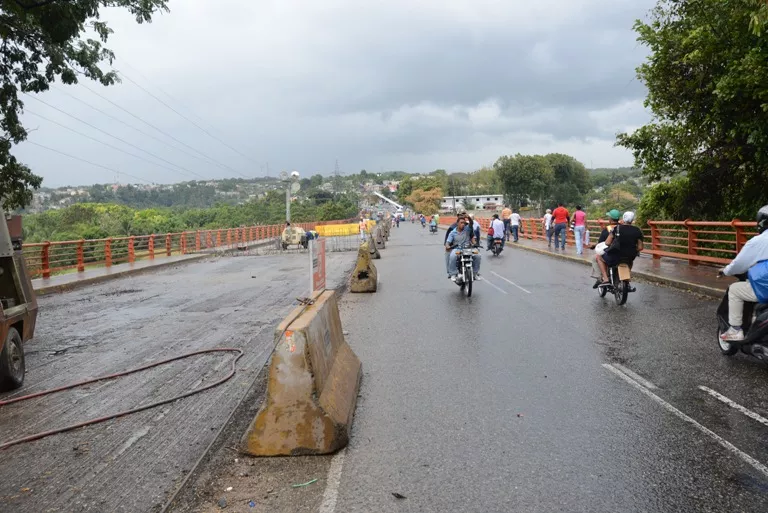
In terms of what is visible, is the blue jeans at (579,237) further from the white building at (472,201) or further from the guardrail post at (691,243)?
the white building at (472,201)

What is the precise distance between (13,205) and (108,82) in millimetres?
3660

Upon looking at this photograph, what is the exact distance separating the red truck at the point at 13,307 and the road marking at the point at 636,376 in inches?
254

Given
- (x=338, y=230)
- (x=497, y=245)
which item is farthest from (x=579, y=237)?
(x=338, y=230)

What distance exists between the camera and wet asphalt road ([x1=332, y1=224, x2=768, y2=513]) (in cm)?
404

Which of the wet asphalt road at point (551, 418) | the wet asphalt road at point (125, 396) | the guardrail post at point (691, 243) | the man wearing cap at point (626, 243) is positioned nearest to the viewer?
the wet asphalt road at point (551, 418)

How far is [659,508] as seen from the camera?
379 cm

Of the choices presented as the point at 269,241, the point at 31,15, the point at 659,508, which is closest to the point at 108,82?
the point at 31,15

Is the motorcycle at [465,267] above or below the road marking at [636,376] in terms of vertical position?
above

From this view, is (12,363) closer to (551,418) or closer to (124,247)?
(551,418)

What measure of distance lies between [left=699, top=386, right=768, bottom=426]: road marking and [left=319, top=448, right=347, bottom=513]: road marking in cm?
340

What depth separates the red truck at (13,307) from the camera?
6.82 metres

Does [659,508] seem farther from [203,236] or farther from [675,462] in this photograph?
[203,236]

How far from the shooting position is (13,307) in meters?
7.44

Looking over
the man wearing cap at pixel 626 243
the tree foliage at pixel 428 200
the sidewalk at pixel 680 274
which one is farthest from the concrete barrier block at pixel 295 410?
the tree foliage at pixel 428 200
